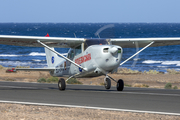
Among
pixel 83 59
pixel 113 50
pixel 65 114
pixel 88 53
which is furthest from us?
pixel 83 59

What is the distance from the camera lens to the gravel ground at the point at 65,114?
7816 millimetres

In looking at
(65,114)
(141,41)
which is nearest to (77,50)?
(141,41)

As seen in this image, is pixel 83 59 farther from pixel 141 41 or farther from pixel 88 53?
Answer: pixel 141 41

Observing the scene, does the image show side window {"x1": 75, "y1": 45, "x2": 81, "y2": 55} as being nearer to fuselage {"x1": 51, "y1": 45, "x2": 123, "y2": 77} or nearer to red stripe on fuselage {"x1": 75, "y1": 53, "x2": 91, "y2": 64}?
fuselage {"x1": 51, "y1": 45, "x2": 123, "y2": 77}

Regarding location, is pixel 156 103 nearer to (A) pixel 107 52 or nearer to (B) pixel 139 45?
(A) pixel 107 52

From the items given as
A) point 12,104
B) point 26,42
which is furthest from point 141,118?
point 26,42

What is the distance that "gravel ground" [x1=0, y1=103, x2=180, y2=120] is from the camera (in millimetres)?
7816

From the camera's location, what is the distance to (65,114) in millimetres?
8281

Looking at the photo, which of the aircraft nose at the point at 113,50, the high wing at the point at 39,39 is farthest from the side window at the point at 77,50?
the aircraft nose at the point at 113,50

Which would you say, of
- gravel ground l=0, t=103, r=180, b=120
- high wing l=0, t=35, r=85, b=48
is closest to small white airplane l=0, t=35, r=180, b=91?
high wing l=0, t=35, r=85, b=48

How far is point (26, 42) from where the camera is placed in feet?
52.3

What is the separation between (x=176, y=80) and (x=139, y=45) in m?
10.9

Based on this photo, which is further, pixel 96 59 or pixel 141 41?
pixel 141 41

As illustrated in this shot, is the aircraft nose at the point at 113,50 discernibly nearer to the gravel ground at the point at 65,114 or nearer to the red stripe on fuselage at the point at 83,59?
the red stripe on fuselage at the point at 83,59
